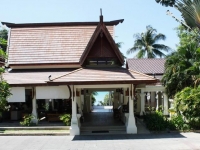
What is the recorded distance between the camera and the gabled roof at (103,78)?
1298 centimetres

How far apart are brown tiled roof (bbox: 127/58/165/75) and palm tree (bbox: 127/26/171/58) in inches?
604

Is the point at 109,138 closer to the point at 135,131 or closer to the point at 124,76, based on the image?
the point at 135,131

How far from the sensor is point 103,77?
13484 mm

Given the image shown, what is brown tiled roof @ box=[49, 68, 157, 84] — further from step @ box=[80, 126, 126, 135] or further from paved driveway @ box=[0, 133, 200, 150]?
step @ box=[80, 126, 126, 135]

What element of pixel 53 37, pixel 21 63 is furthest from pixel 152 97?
pixel 21 63

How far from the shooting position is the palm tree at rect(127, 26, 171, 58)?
4003 cm

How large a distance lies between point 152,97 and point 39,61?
1127 cm

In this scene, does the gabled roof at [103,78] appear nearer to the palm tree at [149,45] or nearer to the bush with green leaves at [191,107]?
the bush with green leaves at [191,107]

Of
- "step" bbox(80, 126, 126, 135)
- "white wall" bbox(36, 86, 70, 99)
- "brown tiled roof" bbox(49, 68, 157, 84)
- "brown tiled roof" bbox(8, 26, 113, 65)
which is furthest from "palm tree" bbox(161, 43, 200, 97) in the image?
"white wall" bbox(36, 86, 70, 99)

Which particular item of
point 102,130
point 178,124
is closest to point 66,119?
point 102,130

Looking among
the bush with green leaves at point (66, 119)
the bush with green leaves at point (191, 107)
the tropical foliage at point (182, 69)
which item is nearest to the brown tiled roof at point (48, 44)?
the bush with green leaves at point (66, 119)

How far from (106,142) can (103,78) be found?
315 cm

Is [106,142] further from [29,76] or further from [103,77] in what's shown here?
[29,76]

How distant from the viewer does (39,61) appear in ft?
59.5
